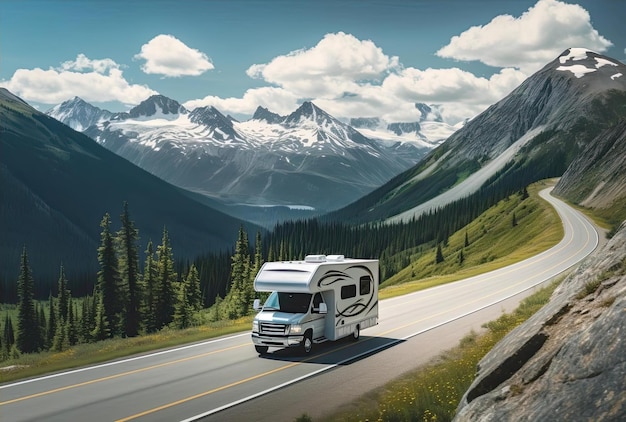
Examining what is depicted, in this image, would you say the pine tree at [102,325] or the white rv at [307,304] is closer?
the white rv at [307,304]

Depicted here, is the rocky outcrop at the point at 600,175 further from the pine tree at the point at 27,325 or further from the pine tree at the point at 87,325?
the pine tree at the point at 27,325

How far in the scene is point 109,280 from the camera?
2776 inches

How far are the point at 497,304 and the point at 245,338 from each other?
57.5 feet

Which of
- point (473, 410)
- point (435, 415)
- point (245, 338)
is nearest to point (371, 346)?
point (245, 338)

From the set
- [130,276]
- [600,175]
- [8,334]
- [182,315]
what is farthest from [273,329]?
[8,334]

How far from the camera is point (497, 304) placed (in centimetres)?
3628

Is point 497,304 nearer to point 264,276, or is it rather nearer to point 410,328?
point 410,328

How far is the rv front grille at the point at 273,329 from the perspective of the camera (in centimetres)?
2327

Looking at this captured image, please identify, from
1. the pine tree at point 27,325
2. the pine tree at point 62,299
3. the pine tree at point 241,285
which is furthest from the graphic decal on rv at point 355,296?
the pine tree at point 62,299

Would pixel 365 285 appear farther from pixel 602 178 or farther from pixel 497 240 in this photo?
pixel 602 178

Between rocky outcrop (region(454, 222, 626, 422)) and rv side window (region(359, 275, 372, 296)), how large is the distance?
48.4ft

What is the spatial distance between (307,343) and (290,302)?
1.93m

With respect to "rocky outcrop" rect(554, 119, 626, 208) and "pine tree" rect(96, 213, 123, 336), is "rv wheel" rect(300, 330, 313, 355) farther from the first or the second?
"rocky outcrop" rect(554, 119, 626, 208)

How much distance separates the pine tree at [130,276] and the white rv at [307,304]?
47.4m
